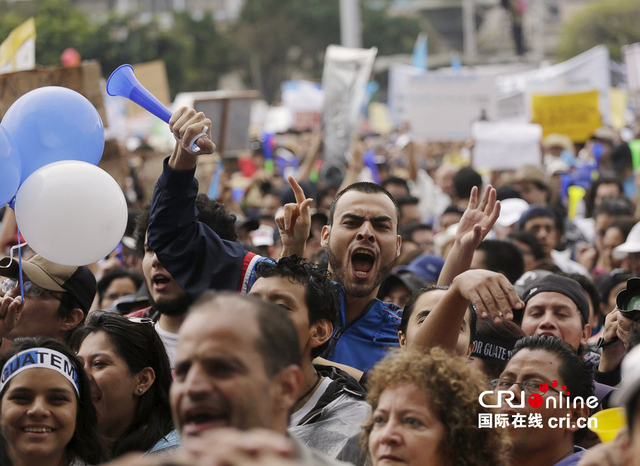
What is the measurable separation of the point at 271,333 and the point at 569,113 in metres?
10.3

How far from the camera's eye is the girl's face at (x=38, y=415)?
3660mm

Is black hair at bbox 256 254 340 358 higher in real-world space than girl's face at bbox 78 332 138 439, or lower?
higher

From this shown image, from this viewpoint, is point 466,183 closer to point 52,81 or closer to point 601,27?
point 52,81

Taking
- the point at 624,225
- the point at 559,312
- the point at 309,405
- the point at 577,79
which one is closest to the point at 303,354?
the point at 309,405

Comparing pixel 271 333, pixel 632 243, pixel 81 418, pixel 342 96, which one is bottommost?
pixel 81 418

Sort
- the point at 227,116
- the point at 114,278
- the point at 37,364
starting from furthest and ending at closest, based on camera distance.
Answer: the point at 227,116 < the point at 114,278 < the point at 37,364

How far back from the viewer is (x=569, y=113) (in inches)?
489

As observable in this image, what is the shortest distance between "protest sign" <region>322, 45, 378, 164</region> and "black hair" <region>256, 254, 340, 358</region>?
6819mm

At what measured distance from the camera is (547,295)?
5.05m

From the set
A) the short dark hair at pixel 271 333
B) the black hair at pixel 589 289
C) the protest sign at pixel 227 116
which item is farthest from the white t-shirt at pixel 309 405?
the protest sign at pixel 227 116

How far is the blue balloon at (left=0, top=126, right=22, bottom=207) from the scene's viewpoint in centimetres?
388

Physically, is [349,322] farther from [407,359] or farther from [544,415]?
→ [407,359]

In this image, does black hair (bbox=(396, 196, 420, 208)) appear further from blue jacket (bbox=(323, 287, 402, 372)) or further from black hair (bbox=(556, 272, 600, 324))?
blue jacket (bbox=(323, 287, 402, 372))

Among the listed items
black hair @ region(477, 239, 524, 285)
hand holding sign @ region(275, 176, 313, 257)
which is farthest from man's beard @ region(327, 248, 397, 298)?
black hair @ region(477, 239, 524, 285)
